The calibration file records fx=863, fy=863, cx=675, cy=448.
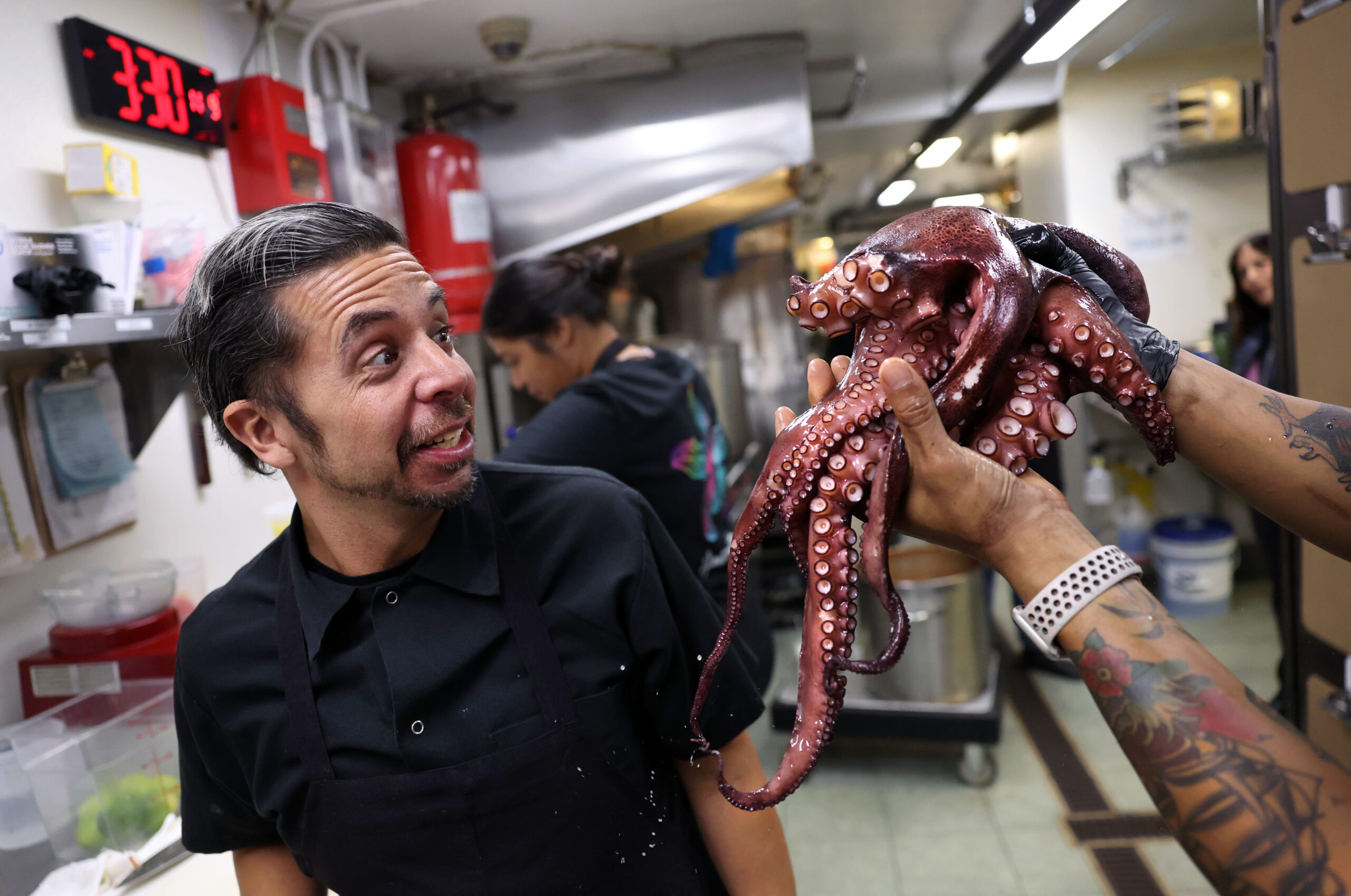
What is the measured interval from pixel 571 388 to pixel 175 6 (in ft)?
5.86

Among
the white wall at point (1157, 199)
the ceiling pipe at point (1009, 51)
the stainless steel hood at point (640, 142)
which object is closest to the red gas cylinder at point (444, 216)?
the stainless steel hood at point (640, 142)

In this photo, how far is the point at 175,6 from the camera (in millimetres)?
2621

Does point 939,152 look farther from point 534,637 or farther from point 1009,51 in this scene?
point 534,637

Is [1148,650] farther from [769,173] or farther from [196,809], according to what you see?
[769,173]

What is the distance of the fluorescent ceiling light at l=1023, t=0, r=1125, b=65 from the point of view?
2.44m

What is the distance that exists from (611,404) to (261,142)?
1.54 m

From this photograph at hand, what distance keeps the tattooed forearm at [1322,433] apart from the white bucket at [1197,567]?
1.98 meters

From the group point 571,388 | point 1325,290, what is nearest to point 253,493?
point 571,388

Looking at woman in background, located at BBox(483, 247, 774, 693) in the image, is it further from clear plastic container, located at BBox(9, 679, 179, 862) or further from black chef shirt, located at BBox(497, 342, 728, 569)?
clear plastic container, located at BBox(9, 679, 179, 862)

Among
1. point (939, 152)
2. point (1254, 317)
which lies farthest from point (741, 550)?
point (939, 152)

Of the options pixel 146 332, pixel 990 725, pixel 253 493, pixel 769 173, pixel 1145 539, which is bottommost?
pixel 990 725

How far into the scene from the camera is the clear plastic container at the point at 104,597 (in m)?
1.97

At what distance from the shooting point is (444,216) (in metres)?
3.71

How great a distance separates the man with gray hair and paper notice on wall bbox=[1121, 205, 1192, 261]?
1.82 metres
